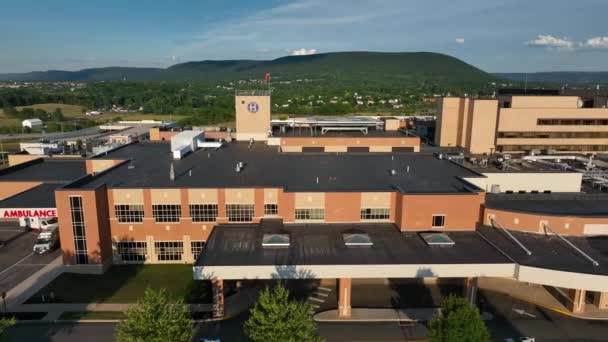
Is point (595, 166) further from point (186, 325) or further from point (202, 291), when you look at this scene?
point (186, 325)

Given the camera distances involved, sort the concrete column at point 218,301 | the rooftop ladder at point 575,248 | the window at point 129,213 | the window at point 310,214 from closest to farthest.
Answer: the rooftop ladder at point 575,248, the concrete column at point 218,301, the window at point 310,214, the window at point 129,213

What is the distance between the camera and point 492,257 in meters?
34.8

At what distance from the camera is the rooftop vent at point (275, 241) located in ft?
121

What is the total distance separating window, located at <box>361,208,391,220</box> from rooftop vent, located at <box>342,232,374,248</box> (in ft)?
13.3

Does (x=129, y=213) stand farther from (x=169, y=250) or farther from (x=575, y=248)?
(x=575, y=248)

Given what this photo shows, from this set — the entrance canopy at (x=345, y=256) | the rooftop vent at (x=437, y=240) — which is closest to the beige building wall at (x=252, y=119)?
the entrance canopy at (x=345, y=256)

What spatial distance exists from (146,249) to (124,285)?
525cm

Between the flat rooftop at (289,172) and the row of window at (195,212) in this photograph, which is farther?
the flat rooftop at (289,172)

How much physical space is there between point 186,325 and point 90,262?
20.4 meters

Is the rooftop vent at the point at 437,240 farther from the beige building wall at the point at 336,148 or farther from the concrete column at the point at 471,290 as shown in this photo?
the beige building wall at the point at 336,148

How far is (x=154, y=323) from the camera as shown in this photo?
81.4ft

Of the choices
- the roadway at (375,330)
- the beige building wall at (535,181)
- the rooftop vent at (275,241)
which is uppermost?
the beige building wall at (535,181)

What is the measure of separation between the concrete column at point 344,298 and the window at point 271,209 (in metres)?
11.9

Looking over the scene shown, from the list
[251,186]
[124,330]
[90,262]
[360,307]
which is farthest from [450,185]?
[90,262]
